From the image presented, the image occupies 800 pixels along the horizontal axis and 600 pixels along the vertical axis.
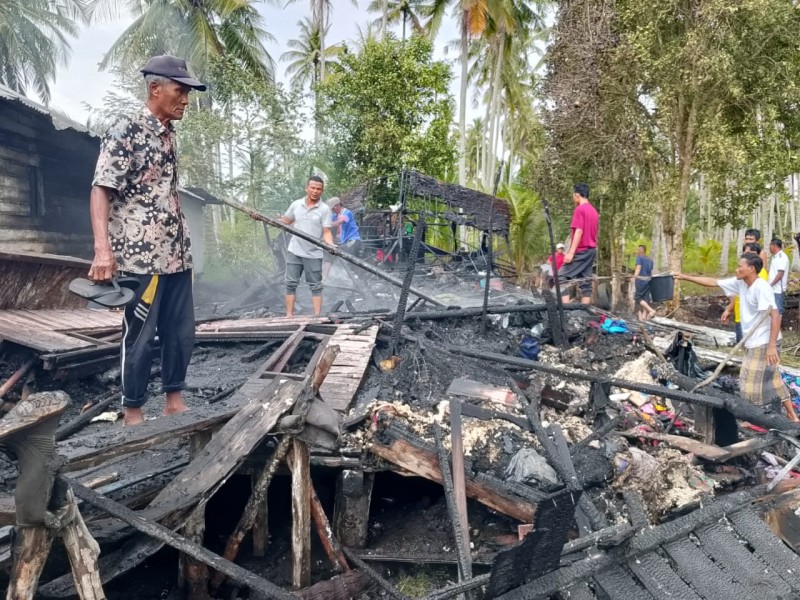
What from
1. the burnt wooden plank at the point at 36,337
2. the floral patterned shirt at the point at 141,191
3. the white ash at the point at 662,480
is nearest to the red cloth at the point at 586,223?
the white ash at the point at 662,480

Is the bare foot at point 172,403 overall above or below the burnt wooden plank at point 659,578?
above

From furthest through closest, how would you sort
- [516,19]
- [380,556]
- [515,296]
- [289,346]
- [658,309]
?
[516,19], [658,309], [515,296], [289,346], [380,556]

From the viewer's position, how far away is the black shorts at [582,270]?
7.20 meters

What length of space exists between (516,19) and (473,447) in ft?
70.0

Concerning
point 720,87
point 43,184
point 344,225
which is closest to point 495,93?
point 720,87

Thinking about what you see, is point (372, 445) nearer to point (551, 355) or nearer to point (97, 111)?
point (551, 355)

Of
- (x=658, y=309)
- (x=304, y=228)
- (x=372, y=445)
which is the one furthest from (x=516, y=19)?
(x=372, y=445)

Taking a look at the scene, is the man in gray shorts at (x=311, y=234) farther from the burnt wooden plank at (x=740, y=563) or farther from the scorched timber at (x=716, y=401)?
the burnt wooden plank at (x=740, y=563)

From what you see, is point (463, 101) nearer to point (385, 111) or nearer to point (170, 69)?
point (385, 111)

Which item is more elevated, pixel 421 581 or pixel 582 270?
pixel 582 270

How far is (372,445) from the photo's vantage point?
309 centimetres

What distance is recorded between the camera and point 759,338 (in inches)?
190

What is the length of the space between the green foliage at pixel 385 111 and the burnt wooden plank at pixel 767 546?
13.2 m

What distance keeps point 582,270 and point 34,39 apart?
85.2 feet
